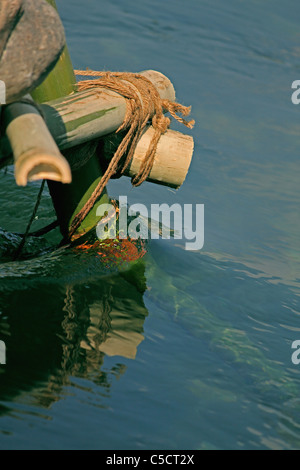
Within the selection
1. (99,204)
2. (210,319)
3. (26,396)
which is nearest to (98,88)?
A: (99,204)

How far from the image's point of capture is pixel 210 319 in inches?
170

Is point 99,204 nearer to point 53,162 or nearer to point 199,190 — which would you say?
point 53,162

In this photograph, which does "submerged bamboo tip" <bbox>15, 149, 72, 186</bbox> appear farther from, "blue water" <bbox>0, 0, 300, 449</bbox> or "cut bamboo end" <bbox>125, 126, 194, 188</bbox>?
"cut bamboo end" <bbox>125, 126, 194, 188</bbox>

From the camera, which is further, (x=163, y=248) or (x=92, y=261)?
(x=163, y=248)

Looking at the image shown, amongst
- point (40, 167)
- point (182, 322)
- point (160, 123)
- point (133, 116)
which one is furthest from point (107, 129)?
point (40, 167)

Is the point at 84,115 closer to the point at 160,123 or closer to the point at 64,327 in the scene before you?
the point at 160,123

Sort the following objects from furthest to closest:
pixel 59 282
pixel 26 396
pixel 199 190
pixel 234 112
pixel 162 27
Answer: pixel 162 27
pixel 234 112
pixel 199 190
pixel 59 282
pixel 26 396

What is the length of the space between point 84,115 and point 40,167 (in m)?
1.32

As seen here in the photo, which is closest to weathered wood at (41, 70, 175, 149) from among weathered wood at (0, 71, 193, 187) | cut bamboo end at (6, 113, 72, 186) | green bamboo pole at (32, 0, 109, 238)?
weathered wood at (0, 71, 193, 187)

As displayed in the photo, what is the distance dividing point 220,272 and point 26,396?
7.74 feet

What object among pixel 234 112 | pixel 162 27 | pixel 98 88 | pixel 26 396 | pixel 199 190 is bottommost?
pixel 26 396

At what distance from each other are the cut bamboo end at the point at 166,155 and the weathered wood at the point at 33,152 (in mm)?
1578

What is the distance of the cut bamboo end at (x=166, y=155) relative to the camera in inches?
165

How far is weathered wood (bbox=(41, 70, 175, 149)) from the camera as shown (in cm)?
347
